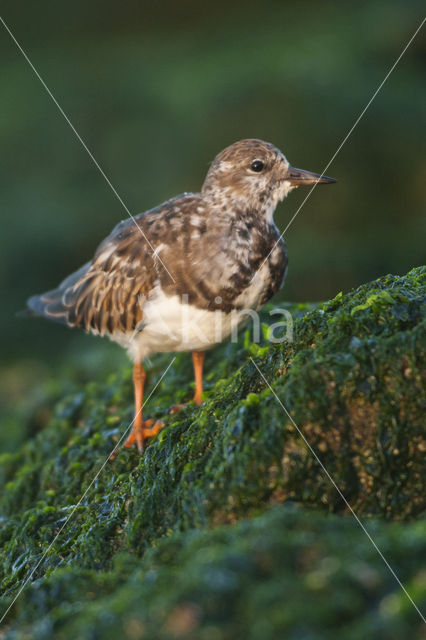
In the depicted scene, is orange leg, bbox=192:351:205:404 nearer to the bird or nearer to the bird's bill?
the bird

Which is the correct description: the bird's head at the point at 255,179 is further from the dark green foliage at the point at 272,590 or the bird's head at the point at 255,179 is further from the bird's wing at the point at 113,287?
the dark green foliage at the point at 272,590

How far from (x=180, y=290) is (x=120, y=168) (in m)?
6.02

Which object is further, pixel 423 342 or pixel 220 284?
pixel 220 284

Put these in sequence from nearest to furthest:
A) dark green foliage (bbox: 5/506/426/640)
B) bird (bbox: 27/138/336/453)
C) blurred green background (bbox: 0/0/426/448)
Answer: dark green foliage (bbox: 5/506/426/640)
bird (bbox: 27/138/336/453)
blurred green background (bbox: 0/0/426/448)

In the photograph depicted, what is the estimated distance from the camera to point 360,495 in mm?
2365

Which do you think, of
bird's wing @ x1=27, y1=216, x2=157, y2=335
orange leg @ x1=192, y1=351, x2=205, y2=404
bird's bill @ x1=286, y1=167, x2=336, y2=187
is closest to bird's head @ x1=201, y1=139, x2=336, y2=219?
bird's bill @ x1=286, y1=167, x2=336, y2=187

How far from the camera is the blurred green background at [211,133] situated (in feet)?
27.7

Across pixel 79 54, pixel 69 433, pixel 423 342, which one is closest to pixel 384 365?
pixel 423 342

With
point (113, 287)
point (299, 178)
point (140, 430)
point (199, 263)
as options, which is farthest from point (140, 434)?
point (299, 178)

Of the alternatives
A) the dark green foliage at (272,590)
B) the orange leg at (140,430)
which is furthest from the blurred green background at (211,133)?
the dark green foliage at (272,590)

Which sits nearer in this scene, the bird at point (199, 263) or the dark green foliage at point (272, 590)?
the dark green foliage at point (272, 590)

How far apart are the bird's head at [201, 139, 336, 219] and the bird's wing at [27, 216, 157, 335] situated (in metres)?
0.54

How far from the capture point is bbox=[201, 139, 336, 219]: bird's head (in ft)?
12.7

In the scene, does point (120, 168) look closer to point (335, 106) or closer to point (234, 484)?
point (335, 106)
